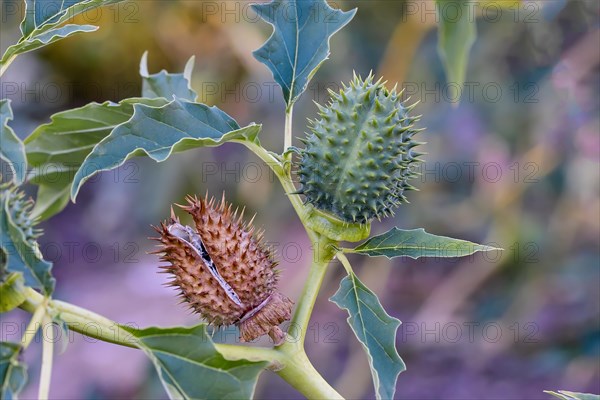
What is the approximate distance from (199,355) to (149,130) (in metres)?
0.37

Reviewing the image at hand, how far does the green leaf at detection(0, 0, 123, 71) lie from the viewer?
1.24 metres

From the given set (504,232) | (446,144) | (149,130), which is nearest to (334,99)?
(149,130)

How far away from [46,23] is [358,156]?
0.60m

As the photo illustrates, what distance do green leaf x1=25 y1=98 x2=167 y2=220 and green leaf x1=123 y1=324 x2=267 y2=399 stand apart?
0.42 meters

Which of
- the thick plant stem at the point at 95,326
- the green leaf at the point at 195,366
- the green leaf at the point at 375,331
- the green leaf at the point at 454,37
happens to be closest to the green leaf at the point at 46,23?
the thick plant stem at the point at 95,326

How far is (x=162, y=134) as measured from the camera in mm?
1228

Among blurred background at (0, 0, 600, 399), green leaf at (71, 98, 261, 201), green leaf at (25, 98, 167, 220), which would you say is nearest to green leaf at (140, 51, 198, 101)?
green leaf at (25, 98, 167, 220)

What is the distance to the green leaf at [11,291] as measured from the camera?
1122 millimetres

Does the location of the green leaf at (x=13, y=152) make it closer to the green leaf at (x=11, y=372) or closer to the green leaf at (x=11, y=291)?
the green leaf at (x=11, y=291)

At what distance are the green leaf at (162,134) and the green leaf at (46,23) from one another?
0.56 ft

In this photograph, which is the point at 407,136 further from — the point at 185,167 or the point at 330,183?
the point at 185,167

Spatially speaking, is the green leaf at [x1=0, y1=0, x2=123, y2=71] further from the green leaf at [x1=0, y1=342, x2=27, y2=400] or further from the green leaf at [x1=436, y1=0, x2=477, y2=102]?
the green leaf at [x1=436, y1=0, x2=477, y2=102]

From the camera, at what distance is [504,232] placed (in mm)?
3471

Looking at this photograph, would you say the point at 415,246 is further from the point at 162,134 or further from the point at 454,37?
the point at 454,37
